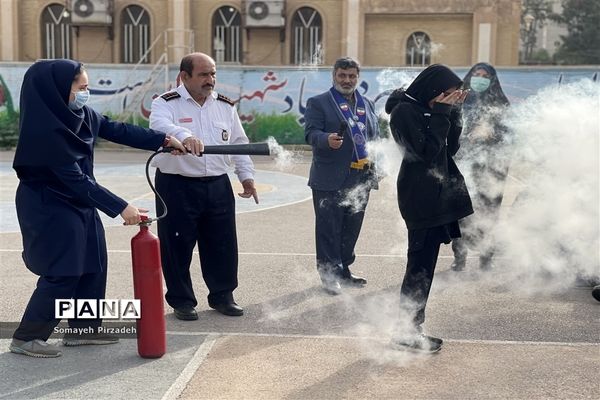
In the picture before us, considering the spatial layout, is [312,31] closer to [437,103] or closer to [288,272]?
[288,272]

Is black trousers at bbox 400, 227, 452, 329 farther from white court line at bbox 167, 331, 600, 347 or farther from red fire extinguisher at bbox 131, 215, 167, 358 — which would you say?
red fire extinguisher at bbox 131, 215, 167, 358

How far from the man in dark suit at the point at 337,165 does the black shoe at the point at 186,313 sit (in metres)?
1.34

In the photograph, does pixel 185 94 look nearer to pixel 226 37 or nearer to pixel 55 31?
pixel 226 37

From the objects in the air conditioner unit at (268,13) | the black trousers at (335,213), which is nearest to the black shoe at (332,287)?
the black trousers at (335,213)

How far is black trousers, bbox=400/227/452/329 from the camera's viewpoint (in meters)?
4.85

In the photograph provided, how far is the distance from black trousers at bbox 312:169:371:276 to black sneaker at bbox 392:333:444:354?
1.79m

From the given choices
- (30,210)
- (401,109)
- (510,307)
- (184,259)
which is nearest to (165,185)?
(184,259)

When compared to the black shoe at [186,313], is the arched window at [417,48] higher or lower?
higher

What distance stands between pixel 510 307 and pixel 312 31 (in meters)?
27.8

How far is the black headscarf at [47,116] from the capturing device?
4348mm

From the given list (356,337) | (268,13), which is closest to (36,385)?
(356,337)

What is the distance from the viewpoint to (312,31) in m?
32.4

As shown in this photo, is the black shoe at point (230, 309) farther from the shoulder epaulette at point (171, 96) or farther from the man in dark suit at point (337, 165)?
the shoulder epaulette at point (171, 96)

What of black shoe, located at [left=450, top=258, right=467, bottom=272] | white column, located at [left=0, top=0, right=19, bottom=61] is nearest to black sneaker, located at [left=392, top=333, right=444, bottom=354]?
black shoe, located at [left=450, top=258, right=467, bottom=272]
